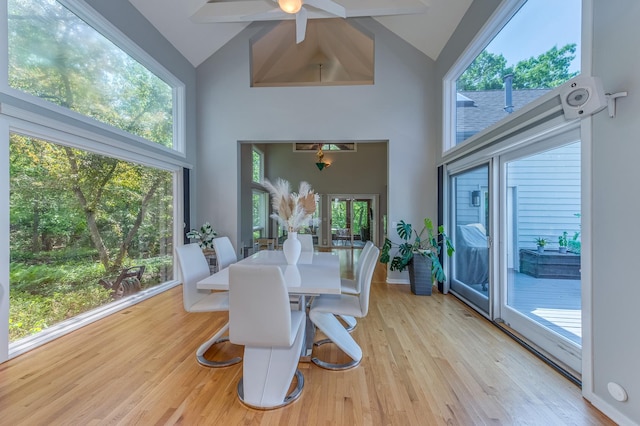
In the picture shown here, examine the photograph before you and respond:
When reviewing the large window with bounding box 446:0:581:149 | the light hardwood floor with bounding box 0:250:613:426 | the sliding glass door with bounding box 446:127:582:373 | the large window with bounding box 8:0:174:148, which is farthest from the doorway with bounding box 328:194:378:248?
the light hardwood floor with bounding box 0:250:613:426

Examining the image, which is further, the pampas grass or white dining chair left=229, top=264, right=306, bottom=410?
the pampas grass

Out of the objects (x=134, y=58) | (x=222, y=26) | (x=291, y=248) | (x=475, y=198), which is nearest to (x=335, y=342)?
(x=291, y=248)

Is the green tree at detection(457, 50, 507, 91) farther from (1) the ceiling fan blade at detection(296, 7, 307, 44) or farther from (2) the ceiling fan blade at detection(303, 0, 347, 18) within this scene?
(1) the ceiling fan blade at detection(296, 7, 307, 44)

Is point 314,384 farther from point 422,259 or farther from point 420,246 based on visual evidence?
point 420,246

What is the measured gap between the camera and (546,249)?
2594 mm

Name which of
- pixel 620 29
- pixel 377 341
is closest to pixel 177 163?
pixel 377 341

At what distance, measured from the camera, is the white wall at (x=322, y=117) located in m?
4.98

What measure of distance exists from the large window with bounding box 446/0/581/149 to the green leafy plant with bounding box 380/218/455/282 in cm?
158

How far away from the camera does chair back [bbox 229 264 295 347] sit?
1.62 meters

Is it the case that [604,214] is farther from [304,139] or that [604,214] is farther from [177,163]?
[177,163]

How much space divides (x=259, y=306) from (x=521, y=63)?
10.8 feet

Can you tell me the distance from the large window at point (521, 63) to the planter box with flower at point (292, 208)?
224 cm

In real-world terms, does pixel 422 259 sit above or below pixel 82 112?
below

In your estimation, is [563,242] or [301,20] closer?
[563,242]
